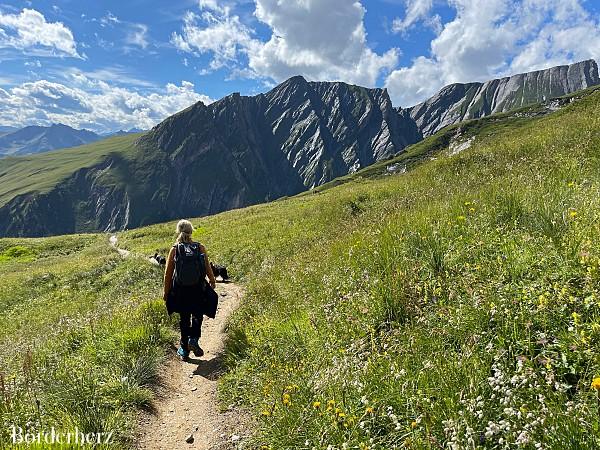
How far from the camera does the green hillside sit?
3.50m

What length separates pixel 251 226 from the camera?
88.5 feet

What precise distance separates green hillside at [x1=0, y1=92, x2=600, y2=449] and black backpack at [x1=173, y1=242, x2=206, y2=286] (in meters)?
1.57

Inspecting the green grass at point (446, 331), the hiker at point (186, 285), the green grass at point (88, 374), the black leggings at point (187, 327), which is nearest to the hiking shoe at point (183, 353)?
the hiker at point (186, 285)

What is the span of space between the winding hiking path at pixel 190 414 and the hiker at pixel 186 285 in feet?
1.81

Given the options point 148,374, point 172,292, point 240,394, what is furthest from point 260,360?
point 172,292

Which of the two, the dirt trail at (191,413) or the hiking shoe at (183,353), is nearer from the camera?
the dirt trail at (191,413)

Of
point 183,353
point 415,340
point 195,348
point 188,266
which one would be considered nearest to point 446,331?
point 415,340

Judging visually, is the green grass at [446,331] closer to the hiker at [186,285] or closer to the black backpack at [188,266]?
the hiker at [186,285]

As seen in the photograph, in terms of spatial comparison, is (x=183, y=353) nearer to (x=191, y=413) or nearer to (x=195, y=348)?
(x=195, y=348)

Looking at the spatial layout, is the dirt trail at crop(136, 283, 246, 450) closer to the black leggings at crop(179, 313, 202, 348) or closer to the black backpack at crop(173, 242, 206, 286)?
the black leggings at crop(179, 313, 202, 348)

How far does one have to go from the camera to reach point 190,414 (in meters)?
6.88

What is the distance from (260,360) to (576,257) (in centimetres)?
531

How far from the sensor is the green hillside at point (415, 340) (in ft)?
11.5

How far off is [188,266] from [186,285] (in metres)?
0.47
